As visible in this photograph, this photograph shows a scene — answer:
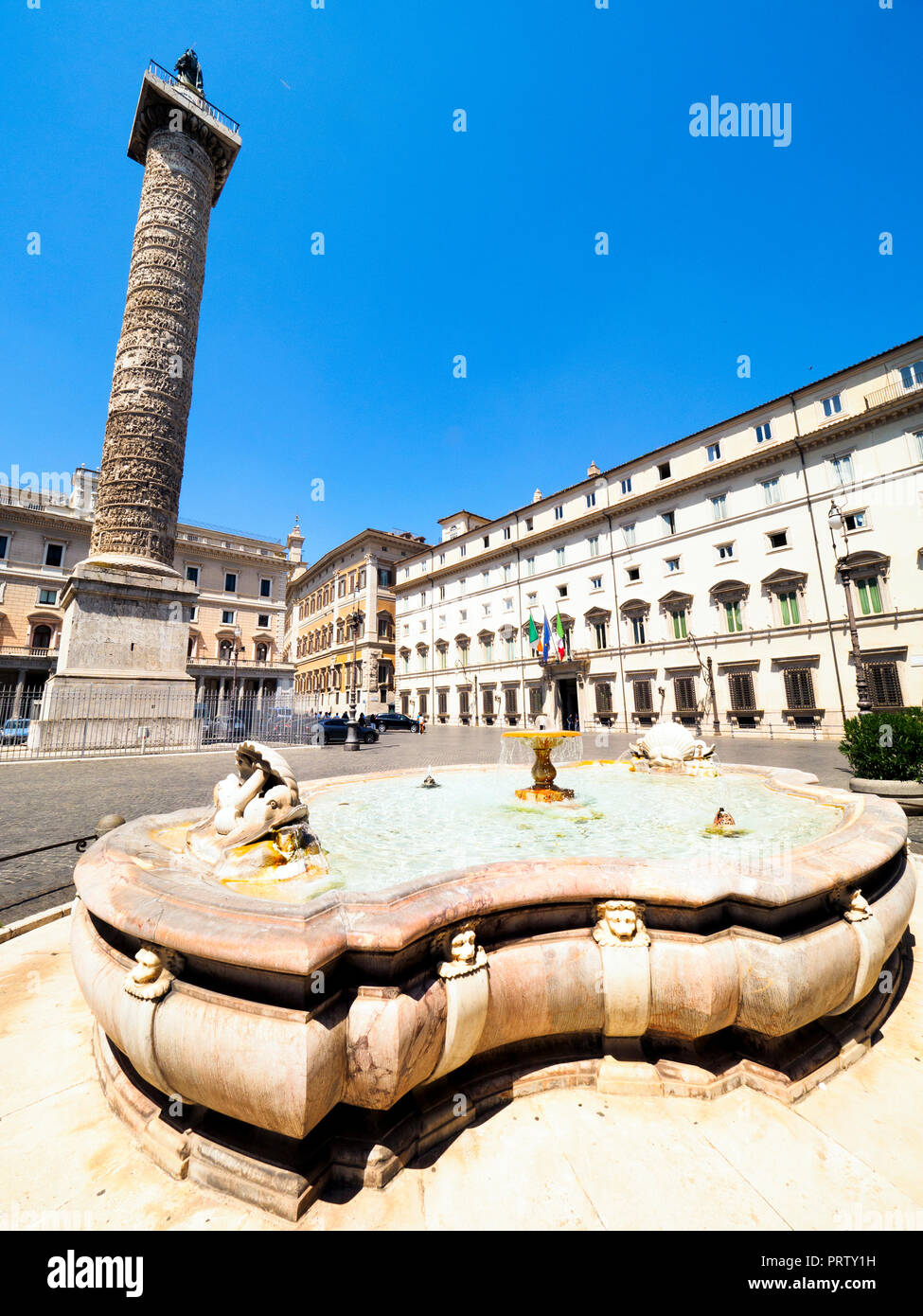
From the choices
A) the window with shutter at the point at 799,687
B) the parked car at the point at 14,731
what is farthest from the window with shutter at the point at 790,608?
the parked car at the point at 14,731

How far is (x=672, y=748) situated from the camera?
6.73 metres

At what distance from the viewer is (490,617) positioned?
34.7 m

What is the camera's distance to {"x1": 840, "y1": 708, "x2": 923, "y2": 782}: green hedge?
7023 millimetres

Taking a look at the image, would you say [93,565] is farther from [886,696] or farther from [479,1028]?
[886,696]

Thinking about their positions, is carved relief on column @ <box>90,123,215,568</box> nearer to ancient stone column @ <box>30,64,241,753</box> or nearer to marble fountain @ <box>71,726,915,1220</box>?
ancient stone column @ <box>30,64,241,753</box>

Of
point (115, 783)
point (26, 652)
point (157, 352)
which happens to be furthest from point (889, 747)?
point (26, 652)

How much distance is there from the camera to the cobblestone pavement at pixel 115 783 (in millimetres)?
4703

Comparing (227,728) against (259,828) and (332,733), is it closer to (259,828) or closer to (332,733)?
(332,733)

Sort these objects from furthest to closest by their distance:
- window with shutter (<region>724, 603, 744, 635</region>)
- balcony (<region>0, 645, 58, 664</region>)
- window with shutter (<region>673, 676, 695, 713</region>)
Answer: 1. balcony (<region>0, 645, 58, 664</region>)
2. window with shutter (<region>673, 676, 695, 713</region>)
3. window with shutter (<region>724, 603, 744, 635</region>)

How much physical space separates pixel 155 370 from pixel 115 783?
1311 centimetres

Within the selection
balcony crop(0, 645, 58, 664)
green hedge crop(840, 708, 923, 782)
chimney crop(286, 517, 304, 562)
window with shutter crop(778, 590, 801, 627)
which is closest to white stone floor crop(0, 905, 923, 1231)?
green hedge crop(840, 708, 923, 782)

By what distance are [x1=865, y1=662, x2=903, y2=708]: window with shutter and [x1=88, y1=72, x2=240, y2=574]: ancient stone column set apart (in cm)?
2496

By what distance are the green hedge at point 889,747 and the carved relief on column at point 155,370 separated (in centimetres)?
1763
